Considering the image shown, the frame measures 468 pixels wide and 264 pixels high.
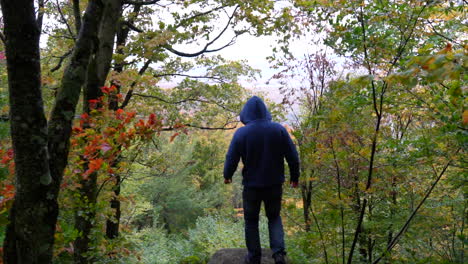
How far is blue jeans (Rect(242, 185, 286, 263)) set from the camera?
3.47 meters

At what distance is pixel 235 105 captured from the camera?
9000 millimetres

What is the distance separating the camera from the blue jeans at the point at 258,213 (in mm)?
3473

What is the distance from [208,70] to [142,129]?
6203 mm

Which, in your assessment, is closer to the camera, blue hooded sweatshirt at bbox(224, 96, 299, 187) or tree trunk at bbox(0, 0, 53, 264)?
tree trunk at bbox(0, 0, 53, 264)

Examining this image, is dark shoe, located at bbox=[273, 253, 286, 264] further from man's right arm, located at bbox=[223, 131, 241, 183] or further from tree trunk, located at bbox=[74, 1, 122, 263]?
tree trunk, located at bbox=[74, 1, 122, 263]

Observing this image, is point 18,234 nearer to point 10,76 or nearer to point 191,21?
point 10,76

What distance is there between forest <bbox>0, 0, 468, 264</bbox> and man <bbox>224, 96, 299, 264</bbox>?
0.41 meters

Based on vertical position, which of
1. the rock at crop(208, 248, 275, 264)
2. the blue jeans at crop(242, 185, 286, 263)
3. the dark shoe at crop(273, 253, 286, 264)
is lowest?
the rock at crop(208, 248, 275, 264)

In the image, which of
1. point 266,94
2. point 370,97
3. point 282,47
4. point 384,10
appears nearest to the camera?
point 384,10

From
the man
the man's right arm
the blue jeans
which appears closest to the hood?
the man

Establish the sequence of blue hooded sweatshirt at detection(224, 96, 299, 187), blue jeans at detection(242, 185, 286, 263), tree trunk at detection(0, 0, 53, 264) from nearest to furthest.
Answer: tree trunk at detection(0, 0, 53, 264), blue hooded sweatshirt at detection(224, 96, 299, 187), blue jeans at detection(242, 185, 286, 263)

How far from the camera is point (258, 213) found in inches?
139

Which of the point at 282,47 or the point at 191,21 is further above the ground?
the point at 191,21

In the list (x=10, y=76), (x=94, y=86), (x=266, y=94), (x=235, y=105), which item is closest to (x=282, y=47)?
(x=235, y=105)
